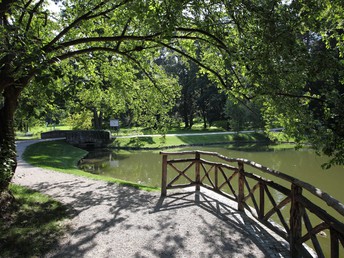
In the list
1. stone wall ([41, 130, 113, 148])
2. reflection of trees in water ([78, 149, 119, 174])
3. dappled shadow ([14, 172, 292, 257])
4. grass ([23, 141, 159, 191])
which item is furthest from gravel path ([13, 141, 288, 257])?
Result: stone wall ([41, 130, 113, 148])

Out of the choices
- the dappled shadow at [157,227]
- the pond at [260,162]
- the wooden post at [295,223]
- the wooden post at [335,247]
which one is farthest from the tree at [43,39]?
the pond at [260,162]

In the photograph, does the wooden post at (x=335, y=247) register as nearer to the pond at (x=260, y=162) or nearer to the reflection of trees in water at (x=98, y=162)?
the pond at (x=260, y=162)

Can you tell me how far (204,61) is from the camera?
9.09 m

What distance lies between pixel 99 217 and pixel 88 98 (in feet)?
24.3

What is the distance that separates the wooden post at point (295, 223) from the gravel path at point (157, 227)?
225 millimetres

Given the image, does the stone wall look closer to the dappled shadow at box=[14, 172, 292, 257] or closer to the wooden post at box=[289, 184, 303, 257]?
the dappled shadow at box=[14, 172, 292, 257]

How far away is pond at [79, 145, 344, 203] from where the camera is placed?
1444 centimetres

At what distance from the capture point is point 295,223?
502 centimetres

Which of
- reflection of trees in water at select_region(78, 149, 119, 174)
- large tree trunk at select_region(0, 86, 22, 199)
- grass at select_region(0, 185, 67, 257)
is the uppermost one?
large tree trunk at select_region(0, 86, 22, 199)

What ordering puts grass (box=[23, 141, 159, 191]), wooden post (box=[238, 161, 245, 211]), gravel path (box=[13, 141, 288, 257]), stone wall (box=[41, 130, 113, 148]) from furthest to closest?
1. stone wall (box=[41, 130, 113, 148])
2. grass (box=[23, 141, 159, 191])
3. wooden post (box=[238, 161, 245, 211])
4. gravel path (box=[13, 141, 288, 257])

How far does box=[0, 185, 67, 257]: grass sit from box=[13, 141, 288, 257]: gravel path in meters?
0.26

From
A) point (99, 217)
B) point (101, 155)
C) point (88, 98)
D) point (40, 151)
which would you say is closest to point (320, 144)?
point (99, 217)

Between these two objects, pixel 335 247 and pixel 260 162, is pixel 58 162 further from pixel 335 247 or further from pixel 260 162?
pixel 335 247

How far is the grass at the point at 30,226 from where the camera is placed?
4957 mm
